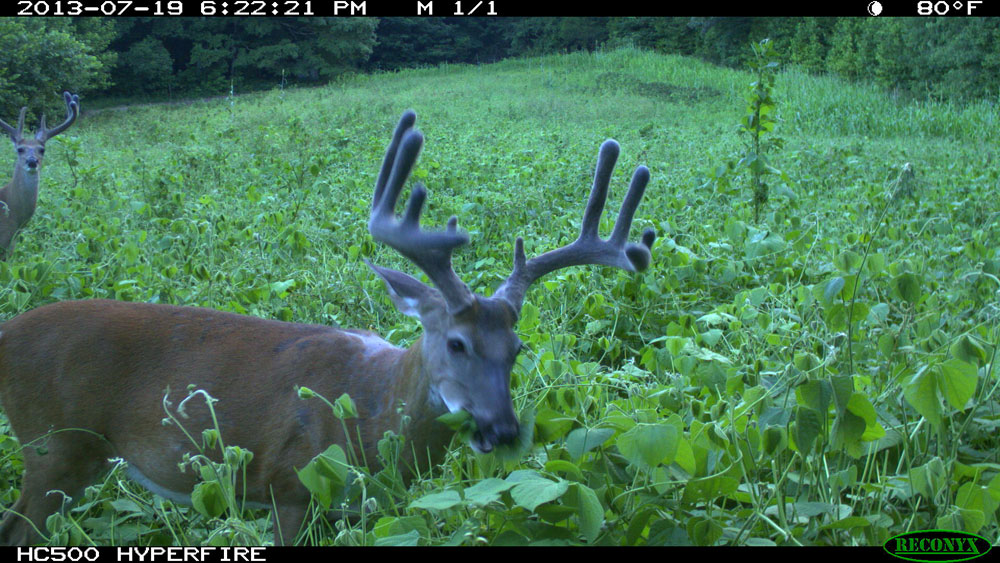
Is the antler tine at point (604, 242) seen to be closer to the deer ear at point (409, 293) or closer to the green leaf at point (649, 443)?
the deer ear at point (409, 293)

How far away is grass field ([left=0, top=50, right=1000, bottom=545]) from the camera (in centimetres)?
164

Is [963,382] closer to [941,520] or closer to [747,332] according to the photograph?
[941,520]

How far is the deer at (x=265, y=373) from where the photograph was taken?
7.50 feet

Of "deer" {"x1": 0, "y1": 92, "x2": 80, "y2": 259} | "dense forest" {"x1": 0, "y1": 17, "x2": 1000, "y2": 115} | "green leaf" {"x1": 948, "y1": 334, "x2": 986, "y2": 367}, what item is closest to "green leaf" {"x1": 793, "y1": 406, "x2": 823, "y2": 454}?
"green leaf" {"x1": 948, "y1": 334, "x2": 986, "y2": 367}

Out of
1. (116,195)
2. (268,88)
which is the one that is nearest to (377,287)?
(116,195)

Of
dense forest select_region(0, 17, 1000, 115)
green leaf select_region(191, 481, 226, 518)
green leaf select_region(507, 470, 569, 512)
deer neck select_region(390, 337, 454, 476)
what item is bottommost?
deer neck select_region(390, 337, 454, 476)

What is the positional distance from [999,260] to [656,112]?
14.0 meters

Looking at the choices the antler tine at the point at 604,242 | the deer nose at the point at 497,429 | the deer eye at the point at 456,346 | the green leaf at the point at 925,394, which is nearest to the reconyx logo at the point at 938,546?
the green leaf at the point at 925,394

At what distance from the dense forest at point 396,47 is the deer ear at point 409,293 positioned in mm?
14856

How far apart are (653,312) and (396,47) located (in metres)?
Answer: 38.0

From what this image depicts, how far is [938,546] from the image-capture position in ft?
4.92

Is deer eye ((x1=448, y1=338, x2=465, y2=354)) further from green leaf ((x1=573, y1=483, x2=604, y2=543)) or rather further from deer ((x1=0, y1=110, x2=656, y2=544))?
green leaf ((x1=573, y1=483, x2=604, y2=543))

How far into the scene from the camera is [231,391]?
2.49 metres

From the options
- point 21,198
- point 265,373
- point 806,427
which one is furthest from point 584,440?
point 21,198
